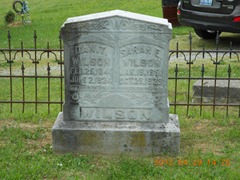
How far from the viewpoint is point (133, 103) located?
5336 millimetres

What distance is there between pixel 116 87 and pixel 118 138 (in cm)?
52

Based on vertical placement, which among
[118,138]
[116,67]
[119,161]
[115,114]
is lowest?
[119,161]

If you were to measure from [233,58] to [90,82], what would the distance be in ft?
19.2

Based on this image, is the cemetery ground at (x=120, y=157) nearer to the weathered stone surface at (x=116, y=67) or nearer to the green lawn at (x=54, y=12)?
the weathered stone surface at (x=116, y=67)

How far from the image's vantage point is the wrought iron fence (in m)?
6.50

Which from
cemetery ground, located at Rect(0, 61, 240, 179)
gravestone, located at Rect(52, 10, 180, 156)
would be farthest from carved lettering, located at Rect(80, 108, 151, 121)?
cemetery ground, located at Rect(0, 61, 240, 179)

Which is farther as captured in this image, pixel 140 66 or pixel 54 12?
pixel 54 12

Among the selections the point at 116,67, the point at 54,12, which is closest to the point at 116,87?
the point at 116,67

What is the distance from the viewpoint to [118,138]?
5242mm

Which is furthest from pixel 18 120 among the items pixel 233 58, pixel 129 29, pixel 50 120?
pixel 233 58
